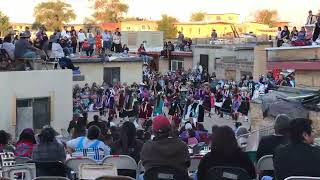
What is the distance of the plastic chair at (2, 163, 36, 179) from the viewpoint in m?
6.81

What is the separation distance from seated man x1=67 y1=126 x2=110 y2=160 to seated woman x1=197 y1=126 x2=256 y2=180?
2.53m

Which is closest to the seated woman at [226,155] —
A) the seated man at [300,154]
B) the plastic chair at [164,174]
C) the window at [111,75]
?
the plastic chair at [164,174]

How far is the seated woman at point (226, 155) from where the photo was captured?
622 centimetres

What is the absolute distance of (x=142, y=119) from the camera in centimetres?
2595

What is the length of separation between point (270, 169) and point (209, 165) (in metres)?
1.11

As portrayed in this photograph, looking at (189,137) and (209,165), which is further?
(189,137)

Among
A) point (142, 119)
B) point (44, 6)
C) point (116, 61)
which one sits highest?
point (44, 6)

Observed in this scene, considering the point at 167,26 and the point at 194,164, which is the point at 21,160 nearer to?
the point at 194,164

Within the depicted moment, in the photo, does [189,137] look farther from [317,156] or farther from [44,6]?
[44,6]

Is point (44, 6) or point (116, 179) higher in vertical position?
point (44, 6)

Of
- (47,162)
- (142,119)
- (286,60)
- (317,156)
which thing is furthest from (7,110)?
(317,156)

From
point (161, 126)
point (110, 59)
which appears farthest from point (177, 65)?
point (161, 126)

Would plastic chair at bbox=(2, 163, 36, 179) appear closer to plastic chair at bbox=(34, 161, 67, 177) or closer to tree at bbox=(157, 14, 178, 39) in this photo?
plastic chair at bbox=(34, 161, 67, 177)

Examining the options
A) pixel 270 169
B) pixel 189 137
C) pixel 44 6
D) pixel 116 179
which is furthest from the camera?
pixel 44 6
